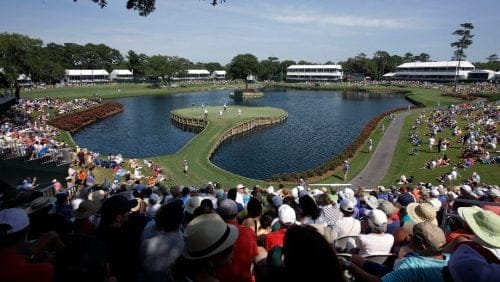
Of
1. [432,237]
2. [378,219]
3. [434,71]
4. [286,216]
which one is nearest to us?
[432,237]

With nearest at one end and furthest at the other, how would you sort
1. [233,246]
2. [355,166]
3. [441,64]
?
1. [233,246]
2. [355,166]
3. [441,64]

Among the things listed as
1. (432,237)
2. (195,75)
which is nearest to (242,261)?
(432,237)

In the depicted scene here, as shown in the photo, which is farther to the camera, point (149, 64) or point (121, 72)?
point (121, 72)

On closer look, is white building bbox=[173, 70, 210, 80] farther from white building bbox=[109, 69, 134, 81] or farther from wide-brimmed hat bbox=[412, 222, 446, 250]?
wide-brimmed hat bbox=[412, 222, 446, 250]

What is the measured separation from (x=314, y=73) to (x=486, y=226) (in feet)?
606

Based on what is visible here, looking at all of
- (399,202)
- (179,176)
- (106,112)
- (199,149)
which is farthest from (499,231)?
(106,112)

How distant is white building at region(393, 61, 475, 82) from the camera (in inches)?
5664

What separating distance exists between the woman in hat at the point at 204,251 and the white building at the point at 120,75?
175 metres

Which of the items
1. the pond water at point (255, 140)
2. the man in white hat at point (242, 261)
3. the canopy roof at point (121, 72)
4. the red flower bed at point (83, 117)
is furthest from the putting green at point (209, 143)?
the canopy roof at point (121, 72)

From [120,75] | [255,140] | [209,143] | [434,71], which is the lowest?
[255,140]

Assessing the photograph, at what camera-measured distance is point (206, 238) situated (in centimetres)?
391

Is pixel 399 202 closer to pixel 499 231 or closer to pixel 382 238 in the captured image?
pixel 382 238

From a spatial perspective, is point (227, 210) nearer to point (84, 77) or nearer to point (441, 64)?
point (84, 77)

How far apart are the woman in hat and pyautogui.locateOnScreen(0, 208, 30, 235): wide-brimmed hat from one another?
7.43 ft
